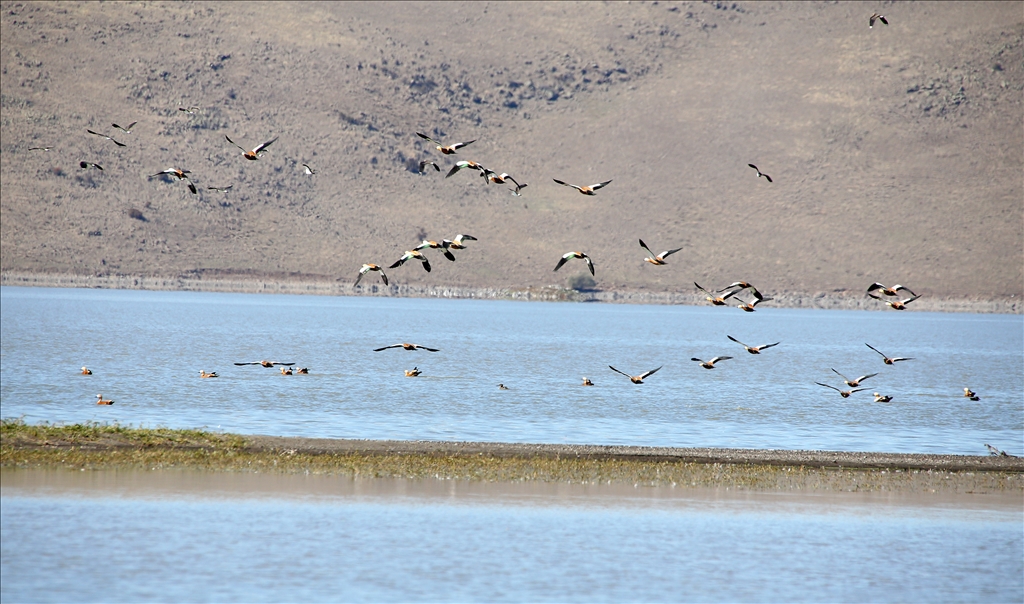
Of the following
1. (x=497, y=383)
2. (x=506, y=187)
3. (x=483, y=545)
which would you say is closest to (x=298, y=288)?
(x=506, y=187)

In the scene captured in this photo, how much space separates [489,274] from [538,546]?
155 m

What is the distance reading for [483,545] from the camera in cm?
1944

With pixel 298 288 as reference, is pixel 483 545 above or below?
below

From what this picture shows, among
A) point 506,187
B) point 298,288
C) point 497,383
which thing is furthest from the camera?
point 298,288

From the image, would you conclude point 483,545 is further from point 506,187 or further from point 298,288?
point 298,288

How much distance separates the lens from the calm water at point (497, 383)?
35094 millimetres

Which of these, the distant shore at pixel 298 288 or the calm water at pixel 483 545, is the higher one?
the distant shore at pixel 298 288

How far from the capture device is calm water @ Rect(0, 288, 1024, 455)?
35.1 m

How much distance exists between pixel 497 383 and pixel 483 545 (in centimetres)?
3347

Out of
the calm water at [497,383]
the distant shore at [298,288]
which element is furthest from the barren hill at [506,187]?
the calm water at [497,383]

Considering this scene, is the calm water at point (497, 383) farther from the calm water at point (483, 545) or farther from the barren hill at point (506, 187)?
the barren hill at point (506, 187)

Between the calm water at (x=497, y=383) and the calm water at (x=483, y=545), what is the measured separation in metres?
9.67

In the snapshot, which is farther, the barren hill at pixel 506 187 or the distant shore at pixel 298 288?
the distant shore at pixel 298 288

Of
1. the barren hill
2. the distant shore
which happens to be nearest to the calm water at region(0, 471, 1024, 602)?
the barren hill
